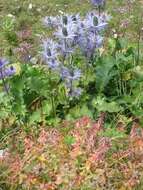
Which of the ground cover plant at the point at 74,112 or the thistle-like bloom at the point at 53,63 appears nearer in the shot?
the ground cover plant at the point at 74,112

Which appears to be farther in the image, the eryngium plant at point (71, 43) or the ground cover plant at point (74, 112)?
the eryngium plant at point (71, 43)

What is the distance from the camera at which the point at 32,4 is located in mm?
8828

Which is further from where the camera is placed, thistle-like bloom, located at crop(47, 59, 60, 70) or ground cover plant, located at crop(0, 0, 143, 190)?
thistle-like bloom, located at crop(47, 59, 60, 70)

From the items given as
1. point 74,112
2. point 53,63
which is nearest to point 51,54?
point 53,63

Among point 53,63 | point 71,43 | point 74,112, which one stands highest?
point 71,43

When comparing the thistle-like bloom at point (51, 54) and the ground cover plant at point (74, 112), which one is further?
the thistle-like bloom at point (51, 54)

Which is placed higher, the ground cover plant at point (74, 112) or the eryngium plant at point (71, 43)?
the eryngium plant at point (71, 43)

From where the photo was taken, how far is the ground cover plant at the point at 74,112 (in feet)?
14.3

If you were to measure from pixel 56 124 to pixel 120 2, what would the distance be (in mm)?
3611

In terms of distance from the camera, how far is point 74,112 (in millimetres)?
5680

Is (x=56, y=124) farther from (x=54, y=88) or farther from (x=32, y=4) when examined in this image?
(x=32, y=4)

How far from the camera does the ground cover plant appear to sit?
4363 millimetres

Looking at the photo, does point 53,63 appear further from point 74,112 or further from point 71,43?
point 74,112

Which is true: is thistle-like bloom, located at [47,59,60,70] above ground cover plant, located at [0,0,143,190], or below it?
above
